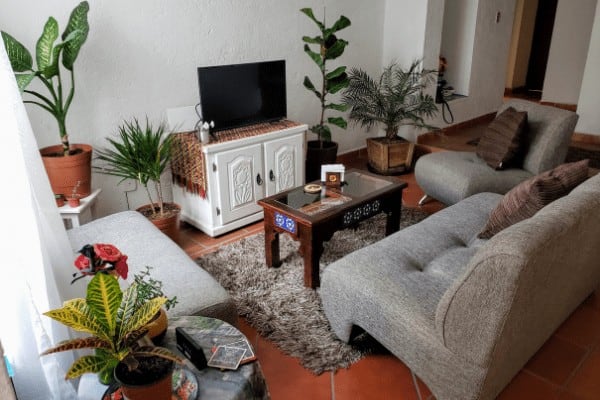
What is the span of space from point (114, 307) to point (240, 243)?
6.32ft

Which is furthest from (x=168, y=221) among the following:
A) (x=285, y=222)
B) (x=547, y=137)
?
(x=547, y=137)

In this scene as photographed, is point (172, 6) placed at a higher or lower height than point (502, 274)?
higher

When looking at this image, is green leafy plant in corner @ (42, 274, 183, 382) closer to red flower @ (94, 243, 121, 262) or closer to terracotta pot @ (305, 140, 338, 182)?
red flower @ (94, 243, 121, 262)

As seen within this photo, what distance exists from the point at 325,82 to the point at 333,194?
144cm

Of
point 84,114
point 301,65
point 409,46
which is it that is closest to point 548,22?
point 409,46

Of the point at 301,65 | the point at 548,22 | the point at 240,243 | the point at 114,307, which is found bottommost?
the point at 240,243

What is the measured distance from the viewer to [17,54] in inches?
91.8

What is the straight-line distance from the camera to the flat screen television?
3.08 m

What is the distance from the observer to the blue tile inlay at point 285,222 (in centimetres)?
244

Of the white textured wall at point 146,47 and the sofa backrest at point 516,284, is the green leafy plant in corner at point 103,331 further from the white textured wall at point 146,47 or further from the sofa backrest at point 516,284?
the white textured wall at point 146,47

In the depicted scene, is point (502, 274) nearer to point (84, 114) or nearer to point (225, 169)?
point (225, 169)

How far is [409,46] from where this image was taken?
14.8ft

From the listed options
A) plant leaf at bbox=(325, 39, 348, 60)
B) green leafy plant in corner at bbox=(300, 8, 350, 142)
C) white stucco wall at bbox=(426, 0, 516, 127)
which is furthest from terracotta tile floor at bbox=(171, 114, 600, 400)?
white stucco wall at bbox=(426, 0, 516, 127)

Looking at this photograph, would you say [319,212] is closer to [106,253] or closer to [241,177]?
[241,177]
